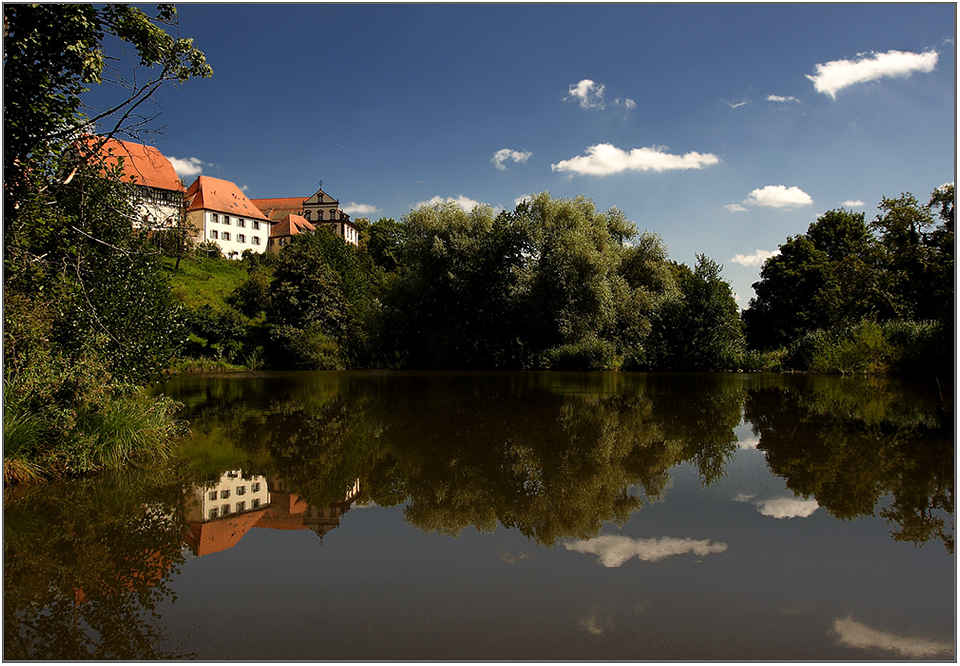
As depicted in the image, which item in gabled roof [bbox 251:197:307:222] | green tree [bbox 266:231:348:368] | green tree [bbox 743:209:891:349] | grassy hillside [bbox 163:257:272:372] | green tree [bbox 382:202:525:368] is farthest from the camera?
gabled roof [bbox 251:197:307:222]

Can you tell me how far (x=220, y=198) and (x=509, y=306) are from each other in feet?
172

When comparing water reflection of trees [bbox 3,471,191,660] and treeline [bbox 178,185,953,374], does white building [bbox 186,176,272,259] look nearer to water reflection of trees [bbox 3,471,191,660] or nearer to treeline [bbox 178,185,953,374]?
treeline [bbox 178,185,953,374]

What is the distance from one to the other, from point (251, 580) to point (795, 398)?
47.6 ft

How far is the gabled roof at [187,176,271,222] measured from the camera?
66.2 metres

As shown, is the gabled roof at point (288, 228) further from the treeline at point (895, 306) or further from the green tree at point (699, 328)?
the treeline at point (895, 306)

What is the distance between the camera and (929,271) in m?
23.0

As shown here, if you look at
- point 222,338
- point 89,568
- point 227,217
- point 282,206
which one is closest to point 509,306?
point 222,338

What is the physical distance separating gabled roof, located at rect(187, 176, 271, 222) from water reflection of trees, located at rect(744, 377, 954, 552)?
66.4 meters

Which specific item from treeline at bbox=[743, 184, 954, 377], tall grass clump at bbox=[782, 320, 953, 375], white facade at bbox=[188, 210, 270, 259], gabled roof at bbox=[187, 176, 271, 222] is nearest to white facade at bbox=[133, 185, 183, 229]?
treeline at bbox=[743, 184, 954, 377]

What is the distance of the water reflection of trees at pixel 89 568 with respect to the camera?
3.21 meters

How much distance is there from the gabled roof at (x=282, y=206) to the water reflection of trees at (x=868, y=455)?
307ft

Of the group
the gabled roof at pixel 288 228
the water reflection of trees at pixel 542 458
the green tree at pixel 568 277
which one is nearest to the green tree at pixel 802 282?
the green tree at pixel 568 277

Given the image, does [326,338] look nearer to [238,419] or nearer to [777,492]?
[238,419]

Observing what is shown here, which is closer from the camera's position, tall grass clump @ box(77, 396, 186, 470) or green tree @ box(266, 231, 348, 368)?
tall grass clump @ box(77, 396, 186, 470)
